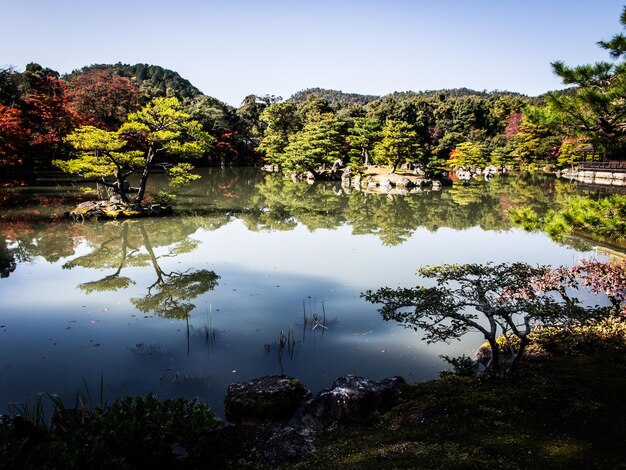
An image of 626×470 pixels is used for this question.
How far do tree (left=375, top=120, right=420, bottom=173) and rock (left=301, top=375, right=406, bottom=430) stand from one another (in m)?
28.7

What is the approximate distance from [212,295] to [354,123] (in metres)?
37.0

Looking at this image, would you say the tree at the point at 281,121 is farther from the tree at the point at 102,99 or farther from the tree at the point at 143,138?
the tree at the point at 143,138

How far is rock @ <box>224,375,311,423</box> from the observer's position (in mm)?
4977

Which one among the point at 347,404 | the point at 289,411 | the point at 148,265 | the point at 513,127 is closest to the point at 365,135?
the point at 513,127

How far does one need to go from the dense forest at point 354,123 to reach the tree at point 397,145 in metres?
0.08

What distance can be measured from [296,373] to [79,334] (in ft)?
12.5

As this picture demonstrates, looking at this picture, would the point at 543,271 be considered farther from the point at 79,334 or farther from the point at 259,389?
the point at 79,334

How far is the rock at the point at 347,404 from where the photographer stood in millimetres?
4605

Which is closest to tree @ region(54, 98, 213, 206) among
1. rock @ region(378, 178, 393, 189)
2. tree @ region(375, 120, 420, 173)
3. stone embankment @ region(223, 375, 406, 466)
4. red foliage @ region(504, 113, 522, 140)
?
stone embankment @ region(223, 375, 406, 466)

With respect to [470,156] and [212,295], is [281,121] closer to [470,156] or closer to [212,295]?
[470,156]

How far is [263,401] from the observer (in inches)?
198

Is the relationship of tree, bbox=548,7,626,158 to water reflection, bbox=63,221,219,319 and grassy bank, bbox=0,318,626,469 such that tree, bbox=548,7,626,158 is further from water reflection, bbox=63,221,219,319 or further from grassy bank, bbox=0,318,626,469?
water reflection, bbox=63,221,219,319

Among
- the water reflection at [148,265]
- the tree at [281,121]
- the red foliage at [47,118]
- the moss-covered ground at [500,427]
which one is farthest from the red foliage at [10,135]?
the moss-covered ground at [500,427]

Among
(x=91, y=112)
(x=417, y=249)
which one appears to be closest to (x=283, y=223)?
(x=417, y=249)
